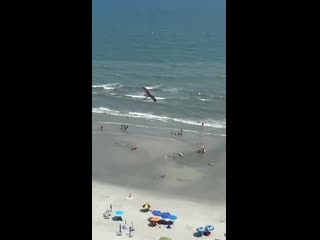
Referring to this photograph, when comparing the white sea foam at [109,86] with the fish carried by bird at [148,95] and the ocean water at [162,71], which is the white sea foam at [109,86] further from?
the fish carried by bird at [148,95]

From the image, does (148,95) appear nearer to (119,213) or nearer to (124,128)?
(124,128)

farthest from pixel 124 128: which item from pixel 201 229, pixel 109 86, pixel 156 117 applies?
pixel 109 86

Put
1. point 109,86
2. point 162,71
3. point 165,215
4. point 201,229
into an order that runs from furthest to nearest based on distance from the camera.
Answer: point 162,71, point 109,86, point 165,215, point 201,229

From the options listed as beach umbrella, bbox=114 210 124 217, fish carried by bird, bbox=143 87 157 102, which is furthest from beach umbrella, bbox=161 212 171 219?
fish carried by bird, bbox=143 87 157 102

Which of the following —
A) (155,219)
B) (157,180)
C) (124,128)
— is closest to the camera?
(155,219)

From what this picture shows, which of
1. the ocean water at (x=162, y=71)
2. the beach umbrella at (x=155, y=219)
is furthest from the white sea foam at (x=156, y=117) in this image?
the beach umbrella at (x=155, y=219)

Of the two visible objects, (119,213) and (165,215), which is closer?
(165,215)
